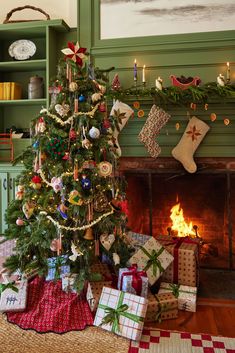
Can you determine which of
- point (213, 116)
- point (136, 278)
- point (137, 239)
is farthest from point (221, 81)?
point (136, 278)

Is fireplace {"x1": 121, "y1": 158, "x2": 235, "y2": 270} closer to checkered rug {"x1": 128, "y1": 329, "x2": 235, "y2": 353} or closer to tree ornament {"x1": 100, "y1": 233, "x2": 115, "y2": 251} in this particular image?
tree ornament {"x1": 100, "y1": 233, "x2": 115, "y2": 251}

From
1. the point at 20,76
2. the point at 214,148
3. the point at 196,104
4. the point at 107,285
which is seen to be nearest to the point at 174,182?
the point at 214,148

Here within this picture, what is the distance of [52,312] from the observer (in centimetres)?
190

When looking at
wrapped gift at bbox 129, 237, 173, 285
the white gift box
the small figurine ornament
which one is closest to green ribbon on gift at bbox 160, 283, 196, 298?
wrapped gift at bbox 129, 237, 173, 285

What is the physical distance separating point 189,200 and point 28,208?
148 cm

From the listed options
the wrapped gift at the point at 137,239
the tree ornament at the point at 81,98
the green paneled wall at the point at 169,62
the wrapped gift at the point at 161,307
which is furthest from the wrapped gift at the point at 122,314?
the green paneled wall at the point at 169,62

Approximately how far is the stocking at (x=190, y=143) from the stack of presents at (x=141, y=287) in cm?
62

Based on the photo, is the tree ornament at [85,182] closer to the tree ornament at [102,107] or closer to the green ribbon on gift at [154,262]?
the tree ornament at [102,107]

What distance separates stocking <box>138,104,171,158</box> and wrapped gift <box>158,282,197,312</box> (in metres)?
1.02

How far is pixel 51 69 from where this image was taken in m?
2.97

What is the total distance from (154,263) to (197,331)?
19.5 inches

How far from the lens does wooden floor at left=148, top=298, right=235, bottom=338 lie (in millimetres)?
1890

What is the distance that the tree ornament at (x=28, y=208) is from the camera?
2029 mm

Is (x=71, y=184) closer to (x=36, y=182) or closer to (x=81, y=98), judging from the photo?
(x=36, y=182)
